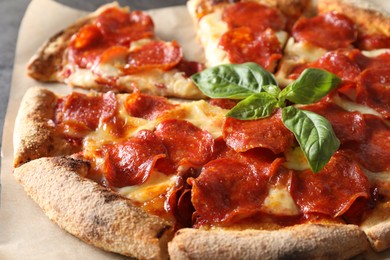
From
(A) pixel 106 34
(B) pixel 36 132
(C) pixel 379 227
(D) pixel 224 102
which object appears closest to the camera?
(C) pixel 379 227

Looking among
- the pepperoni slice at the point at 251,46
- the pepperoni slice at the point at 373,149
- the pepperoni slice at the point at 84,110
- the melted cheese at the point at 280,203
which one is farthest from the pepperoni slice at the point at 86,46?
the pepperoni slice at the point at 373,149

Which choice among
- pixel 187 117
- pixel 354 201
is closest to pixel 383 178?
pixel 354 201

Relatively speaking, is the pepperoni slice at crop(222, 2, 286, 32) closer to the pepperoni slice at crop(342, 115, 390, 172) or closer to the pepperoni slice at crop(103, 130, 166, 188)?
the pepperoni slice at crop(342, 115, 390, 172)

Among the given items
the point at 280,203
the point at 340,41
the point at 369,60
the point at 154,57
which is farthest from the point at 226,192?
the point at 340,41

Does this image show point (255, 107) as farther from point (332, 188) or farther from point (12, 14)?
point (12, 14)

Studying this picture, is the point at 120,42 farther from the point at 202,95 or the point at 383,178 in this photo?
the point at 383,178

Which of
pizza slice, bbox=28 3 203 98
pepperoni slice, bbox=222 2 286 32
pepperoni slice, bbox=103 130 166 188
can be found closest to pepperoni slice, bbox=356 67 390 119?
pepperoni slice, bbox=222 2 286 32

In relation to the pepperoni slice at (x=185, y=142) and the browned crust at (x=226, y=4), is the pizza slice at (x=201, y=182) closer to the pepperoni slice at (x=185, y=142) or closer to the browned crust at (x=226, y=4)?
the pepperoni slice at (x=185, y=142)
